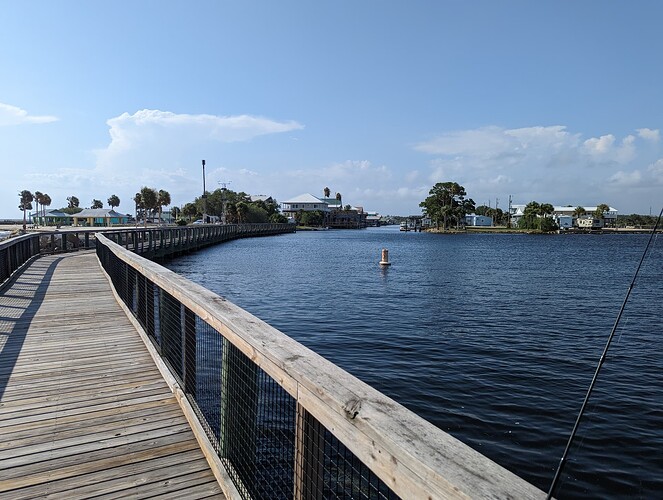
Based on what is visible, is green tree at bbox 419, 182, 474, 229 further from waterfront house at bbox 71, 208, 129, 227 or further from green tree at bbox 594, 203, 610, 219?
waterfront house at bbox 71, 208, 129, 227

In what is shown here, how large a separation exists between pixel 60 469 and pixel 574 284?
86.8 ft

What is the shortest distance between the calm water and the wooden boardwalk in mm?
4582

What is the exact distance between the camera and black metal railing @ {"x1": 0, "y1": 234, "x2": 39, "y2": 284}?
450 inches

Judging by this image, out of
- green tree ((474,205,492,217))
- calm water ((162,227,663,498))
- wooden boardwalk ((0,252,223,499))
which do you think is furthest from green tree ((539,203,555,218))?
wooden boardwalk ((0,252,223,499))

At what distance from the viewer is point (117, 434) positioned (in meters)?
3.79

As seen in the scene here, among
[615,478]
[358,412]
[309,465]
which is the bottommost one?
[615,478]

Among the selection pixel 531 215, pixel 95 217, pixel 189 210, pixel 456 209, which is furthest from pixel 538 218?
pixel 95 217

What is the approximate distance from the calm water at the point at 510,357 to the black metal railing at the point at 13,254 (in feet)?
23.2

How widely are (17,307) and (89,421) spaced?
20.5 ft

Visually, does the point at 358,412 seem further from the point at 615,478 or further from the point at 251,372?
the point at 615,478

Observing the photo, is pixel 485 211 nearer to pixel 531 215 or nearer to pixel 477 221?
pixel 477 221

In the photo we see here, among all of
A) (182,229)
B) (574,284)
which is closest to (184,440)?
(574,284)

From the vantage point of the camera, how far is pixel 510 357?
1128 cm

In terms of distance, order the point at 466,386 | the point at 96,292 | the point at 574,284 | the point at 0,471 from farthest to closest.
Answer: the point at 574,284 < the point at 96,292 < the point at 466,386 < the point at 0,471
